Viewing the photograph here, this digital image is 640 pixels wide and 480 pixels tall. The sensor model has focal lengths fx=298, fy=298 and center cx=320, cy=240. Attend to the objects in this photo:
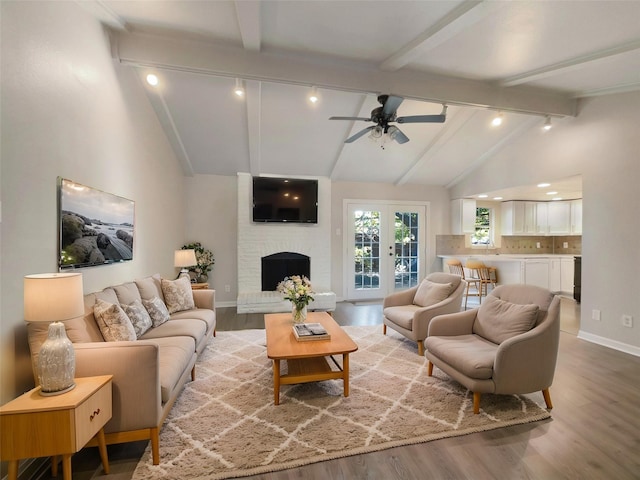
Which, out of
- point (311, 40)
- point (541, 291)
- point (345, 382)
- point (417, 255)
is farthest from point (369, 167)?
point (345, 382)

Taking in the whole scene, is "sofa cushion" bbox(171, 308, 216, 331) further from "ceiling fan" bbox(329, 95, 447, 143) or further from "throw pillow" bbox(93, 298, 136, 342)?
"ceiling fan" bbox(329, 95, 447, 143)

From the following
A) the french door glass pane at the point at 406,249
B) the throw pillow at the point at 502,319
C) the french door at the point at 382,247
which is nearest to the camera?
the throw pillow at the point at 502,319

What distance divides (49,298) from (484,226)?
791 centimetres

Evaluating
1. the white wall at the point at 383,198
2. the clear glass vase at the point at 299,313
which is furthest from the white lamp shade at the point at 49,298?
the white wall at the point at 383,198

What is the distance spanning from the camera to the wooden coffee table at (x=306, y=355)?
7.66 ft

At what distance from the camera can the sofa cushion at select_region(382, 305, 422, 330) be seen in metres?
3.39

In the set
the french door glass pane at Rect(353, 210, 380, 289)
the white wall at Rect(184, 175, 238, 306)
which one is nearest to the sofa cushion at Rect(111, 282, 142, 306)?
the white wall at Rect(184, 175, 238, 306)

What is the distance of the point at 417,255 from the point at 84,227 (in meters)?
5.90

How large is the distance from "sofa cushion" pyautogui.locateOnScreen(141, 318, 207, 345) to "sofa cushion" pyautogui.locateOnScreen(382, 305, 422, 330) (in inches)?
85.6

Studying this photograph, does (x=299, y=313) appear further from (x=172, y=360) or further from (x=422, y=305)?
(x=422, y=305)

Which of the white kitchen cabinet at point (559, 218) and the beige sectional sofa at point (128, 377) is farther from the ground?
the white kitchen cabinet at point (559, 218)

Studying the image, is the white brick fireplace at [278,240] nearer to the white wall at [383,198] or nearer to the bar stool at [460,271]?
the white wall at [383,198]

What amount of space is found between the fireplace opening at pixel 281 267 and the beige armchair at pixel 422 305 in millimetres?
2207

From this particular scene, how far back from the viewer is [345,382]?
2453 mm
